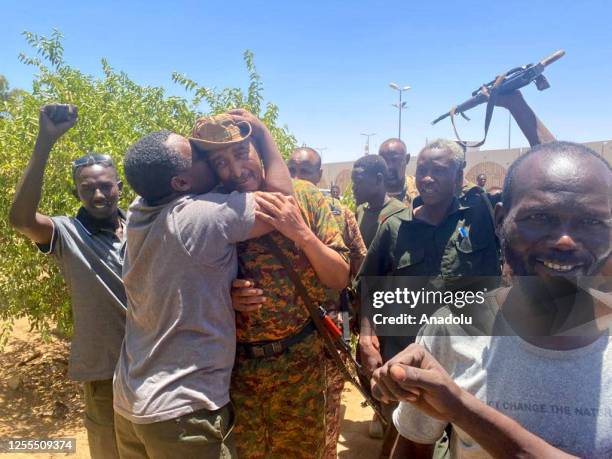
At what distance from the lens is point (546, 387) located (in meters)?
0.92

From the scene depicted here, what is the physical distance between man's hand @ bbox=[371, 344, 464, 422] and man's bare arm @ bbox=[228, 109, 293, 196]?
1061 millimetres

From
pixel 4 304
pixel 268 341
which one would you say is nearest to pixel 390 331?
pixel 268 341

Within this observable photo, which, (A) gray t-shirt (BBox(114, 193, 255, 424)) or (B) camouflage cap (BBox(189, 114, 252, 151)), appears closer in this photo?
(A) gray t-shirt (BBox(114, 193, 255, 424))

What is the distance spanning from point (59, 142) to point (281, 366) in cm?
314

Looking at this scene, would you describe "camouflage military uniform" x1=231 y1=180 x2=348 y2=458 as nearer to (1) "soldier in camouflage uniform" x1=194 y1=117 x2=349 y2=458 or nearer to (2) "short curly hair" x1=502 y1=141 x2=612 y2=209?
(1) "soldier in camouflage uniform" x1=194 y1=117 x2=349 y2=458

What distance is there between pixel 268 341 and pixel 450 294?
101 centimetres

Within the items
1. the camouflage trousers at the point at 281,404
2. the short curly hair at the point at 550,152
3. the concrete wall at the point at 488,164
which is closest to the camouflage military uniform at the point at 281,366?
the camouflage trousers at the point at 281,404

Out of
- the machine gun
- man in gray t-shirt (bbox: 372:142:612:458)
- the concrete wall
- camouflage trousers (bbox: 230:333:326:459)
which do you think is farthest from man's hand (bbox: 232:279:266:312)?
the concrete wall

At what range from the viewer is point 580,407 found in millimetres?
900

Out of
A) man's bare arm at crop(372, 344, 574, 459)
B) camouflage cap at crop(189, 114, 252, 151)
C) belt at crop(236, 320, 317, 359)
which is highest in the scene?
camouflage cap at crop(189, 114, 252, 151)

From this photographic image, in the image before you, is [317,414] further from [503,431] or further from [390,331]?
[503,431]

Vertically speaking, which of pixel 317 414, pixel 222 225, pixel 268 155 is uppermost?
pixel 268 155

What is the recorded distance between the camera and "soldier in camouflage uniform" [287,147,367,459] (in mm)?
2287

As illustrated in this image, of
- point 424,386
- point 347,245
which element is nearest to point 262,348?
point 424,386
